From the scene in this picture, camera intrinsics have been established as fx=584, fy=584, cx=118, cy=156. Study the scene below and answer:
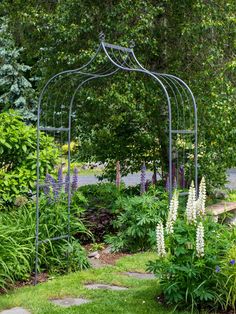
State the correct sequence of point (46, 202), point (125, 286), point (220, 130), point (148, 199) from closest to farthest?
point (125, 286)
point (46, 202)
point (148, 199)
point (220, 130)

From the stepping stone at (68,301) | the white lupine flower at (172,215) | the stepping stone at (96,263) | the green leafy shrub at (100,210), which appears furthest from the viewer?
the green leafy shrub at (100,210)

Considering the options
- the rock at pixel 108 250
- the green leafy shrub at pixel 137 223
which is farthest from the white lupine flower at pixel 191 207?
the rock at pixel 108 250

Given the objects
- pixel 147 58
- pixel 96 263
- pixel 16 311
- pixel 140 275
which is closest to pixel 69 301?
pixel 16 311

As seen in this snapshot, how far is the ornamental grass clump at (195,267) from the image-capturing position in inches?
176

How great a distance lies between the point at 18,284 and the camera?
224 inches

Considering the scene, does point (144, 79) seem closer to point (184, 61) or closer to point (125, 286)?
point (184, 61)

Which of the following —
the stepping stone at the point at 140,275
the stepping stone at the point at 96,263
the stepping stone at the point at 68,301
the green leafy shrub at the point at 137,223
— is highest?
the green leafy shrub at the point at 137,223

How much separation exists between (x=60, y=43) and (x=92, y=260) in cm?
361

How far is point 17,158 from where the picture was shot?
7.39 metres

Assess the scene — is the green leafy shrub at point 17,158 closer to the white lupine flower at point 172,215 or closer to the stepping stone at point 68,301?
the stepping stone at point 68,301

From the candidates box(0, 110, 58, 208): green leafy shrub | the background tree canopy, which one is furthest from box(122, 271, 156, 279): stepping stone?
the background tree canopy

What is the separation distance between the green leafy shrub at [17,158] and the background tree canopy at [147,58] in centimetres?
116

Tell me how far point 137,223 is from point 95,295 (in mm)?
2060

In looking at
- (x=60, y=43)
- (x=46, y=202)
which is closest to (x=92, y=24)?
(x=60, y=43)
